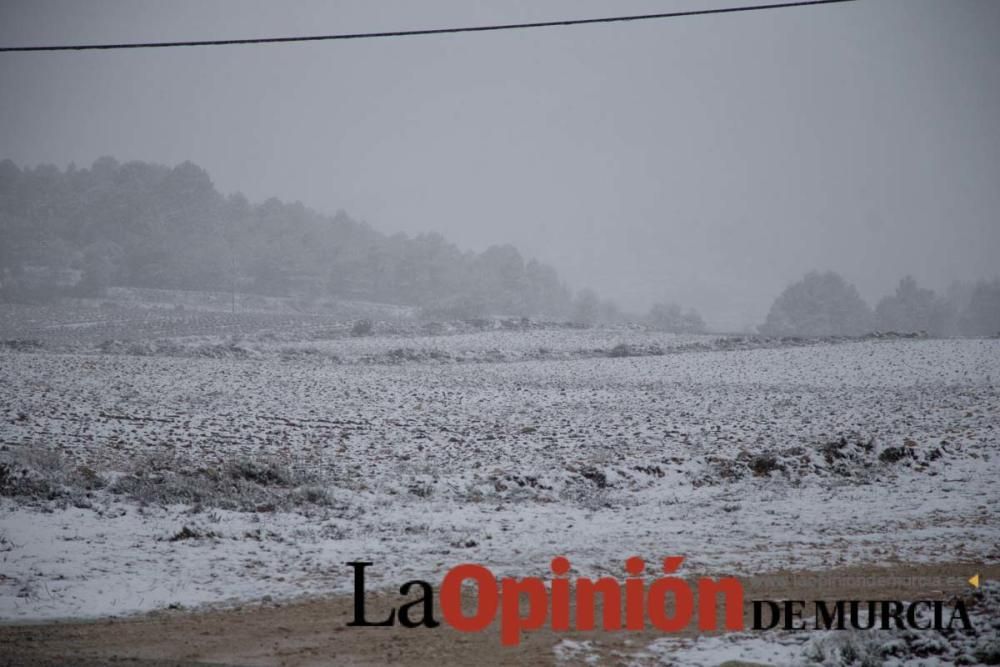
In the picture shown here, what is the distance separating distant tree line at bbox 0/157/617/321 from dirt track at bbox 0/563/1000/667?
237ft

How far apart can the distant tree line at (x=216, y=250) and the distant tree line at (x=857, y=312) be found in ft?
87.9

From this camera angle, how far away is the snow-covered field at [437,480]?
939 centimetres

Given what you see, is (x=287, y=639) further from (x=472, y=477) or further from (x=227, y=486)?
(x=472, y=477)

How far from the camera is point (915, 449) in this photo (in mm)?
16000

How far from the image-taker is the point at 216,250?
88.5 meters

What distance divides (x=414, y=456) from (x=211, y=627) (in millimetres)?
8474

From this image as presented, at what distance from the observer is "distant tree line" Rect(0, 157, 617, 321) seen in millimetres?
79250

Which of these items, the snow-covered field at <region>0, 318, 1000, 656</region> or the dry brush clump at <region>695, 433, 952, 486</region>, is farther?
the dry brush clump at <region>695, 433, 952, 486</region>

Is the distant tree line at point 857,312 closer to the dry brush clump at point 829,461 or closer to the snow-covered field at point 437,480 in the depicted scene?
the snow-covered field at point 437,480

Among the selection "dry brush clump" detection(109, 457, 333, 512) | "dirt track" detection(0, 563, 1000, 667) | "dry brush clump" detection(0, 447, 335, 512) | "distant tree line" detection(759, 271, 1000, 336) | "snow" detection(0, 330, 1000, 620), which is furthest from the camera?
"distant tree line" detection(759, 271, 1000, 336)

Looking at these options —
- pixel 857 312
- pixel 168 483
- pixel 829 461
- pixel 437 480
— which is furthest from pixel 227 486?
pixel 857 312

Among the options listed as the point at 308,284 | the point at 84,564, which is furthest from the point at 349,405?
the point at 308,284

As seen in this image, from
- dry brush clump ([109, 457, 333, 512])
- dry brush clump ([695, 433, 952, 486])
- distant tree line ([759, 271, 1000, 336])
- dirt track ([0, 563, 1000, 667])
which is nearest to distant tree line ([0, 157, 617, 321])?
distant tree line ([759, 271, 1000, 336])

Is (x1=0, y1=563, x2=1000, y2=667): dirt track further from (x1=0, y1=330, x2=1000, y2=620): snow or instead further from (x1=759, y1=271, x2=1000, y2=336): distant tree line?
(x1=759, y1=271, x2=1000, y2=336): distant tree line
